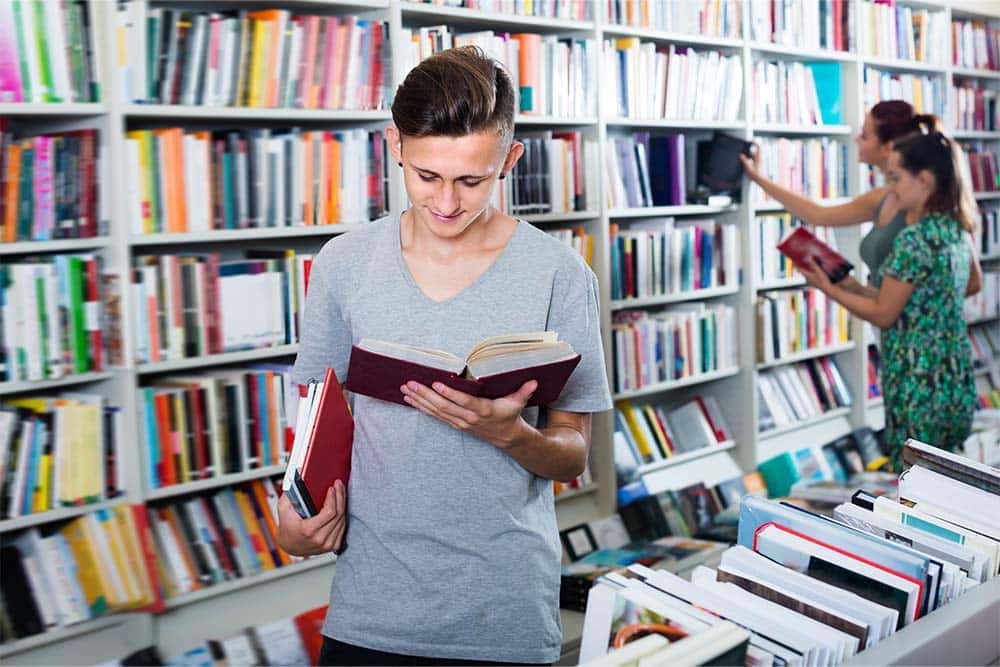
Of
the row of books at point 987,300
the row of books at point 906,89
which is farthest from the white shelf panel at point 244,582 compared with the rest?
the row of books at point 987,300

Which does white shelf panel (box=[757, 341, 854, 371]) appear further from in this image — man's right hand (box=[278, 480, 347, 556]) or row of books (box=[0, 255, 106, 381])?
man's right hand (box=[278, 480, 347, 556])

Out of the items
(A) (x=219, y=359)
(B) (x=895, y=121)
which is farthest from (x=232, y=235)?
(B) (x=895, y=121)

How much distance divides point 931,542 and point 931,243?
7.19ft

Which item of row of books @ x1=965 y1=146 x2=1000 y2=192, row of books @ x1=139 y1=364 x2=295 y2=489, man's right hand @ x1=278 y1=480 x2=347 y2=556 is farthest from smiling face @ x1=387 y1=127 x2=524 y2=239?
row of books @ x1=965 y1=146 x2=1000 y2=192

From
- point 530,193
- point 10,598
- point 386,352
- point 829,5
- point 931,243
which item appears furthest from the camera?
point 829,5

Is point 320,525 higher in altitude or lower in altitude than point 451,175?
lower

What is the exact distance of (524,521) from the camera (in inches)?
61.6

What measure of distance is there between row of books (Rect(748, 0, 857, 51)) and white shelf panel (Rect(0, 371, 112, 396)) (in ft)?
10.2

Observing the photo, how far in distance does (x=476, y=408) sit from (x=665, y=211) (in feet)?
9.75

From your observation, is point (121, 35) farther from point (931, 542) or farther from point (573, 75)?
point (931, 542)

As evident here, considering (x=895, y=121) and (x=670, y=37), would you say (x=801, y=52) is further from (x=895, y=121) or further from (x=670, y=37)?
(x=670, y=37)

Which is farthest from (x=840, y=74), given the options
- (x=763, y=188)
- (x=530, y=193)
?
(x=530, y=193)

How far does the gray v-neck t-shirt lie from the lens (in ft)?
5.00

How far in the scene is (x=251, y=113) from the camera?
299 cm
